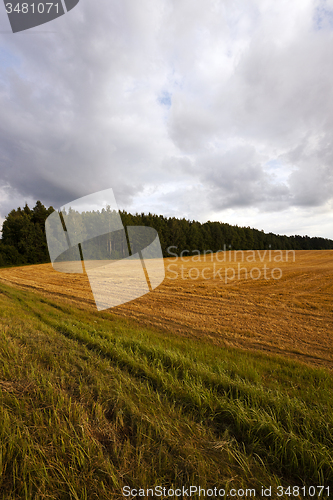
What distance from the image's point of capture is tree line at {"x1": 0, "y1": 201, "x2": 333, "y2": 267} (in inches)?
1699

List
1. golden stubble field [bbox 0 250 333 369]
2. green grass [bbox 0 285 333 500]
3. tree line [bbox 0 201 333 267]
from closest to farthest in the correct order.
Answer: green grass [bbox 0 285 333 500], golden stubble field [bbox 0 250 333 369], tree line [bbox 0 201 333 267]

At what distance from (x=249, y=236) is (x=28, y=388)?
88.8 meters

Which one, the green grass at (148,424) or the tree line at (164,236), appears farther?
the tree line at (164,236)

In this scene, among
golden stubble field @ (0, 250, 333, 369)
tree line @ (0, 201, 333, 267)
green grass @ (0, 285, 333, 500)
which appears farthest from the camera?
tree line @ (0, 201, 333, 267)

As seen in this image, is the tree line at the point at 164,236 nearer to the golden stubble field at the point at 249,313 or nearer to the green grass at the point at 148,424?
the golden stubble field at the point at 249,313

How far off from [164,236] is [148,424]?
5672 centimetres

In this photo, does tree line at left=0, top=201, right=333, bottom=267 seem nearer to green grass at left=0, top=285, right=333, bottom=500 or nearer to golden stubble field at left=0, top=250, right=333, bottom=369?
golden stubble field at left=0, top=250, right=333, bottom=369

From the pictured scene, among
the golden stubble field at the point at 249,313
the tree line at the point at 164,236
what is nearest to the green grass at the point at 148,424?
the golden stubble field at the point at 249,313

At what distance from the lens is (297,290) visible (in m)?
12.5

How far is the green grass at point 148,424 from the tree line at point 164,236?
4638 cm

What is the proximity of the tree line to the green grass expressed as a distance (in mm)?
46381

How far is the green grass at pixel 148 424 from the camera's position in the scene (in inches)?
70.5

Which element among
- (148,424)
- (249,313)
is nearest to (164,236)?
(249,313)

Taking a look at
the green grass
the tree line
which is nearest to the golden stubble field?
the green grass
